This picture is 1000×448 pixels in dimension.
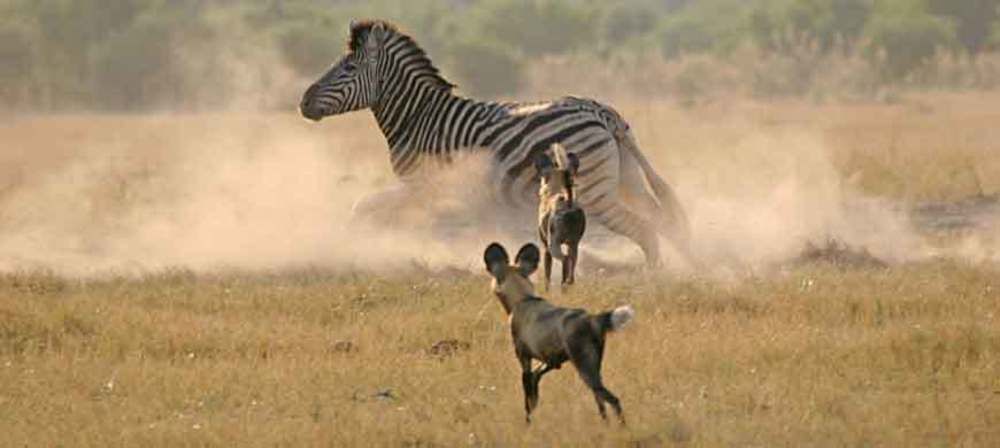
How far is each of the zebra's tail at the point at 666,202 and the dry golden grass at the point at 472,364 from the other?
1054mm

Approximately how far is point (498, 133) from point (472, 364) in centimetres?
452

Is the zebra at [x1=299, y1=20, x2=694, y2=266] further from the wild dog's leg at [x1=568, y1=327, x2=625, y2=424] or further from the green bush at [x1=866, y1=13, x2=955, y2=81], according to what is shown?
the green bush at [x1=866, y1=13, x2=955, y2=81]

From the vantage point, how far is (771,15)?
49969mm

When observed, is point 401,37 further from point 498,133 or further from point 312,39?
point 312,39

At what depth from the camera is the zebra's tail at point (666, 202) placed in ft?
46.4

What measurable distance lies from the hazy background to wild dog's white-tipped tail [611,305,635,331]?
21.3 ft

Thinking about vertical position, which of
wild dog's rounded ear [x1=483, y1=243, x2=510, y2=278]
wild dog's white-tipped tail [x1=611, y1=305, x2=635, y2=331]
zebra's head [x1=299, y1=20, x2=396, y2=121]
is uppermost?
zebra's head [x1=299, y1=20, x2=396, y2=121]

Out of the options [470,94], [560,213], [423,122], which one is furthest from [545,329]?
[470,94]

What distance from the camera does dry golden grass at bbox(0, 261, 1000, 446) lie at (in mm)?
8289

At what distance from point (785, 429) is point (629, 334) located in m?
2.42

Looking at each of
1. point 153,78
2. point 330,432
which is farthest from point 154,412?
point 153,78

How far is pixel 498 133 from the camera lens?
14.1 meters

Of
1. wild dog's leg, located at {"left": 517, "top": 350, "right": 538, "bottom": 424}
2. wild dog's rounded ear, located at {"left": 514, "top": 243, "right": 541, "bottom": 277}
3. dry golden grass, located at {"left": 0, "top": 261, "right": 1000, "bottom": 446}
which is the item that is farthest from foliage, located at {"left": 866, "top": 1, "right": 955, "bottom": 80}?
wild dog's leg, located at {"left": 517, "top": 350, "right": 538, "bottom": 424}

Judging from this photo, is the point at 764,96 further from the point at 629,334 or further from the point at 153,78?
the point at 629,334
